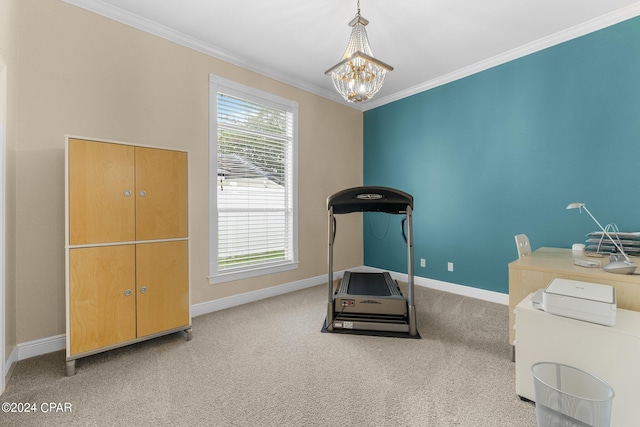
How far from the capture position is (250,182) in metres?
3.58

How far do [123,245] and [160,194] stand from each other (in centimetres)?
49

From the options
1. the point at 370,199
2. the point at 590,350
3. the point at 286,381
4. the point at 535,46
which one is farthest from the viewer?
the point at 535,46

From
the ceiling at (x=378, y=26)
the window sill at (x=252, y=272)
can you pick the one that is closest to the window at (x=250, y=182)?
the window sill at (x=252, y=272)

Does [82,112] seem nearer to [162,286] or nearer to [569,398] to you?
[162,286]

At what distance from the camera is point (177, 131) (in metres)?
2.98

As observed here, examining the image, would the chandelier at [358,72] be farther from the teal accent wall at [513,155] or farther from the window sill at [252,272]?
the window sill at [252,272]

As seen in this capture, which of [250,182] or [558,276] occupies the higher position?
[250,182]

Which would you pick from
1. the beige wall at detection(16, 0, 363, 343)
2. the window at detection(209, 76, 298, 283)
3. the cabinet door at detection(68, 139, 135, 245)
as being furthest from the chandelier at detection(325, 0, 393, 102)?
the cabinet door at detection(68, 139, 135, 245)

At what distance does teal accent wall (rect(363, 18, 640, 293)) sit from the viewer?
2.67m

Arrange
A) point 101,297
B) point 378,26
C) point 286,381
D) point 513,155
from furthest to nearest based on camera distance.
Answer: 1. point 513,155
2. point 378,26
3. point 101,297
4. point 286,381

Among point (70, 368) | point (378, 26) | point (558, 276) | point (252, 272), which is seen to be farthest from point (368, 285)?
point (378, 26)

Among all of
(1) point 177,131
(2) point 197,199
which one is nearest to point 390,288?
(2) point 197,199

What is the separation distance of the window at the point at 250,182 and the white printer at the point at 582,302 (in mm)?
2874

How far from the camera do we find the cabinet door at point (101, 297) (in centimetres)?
201
